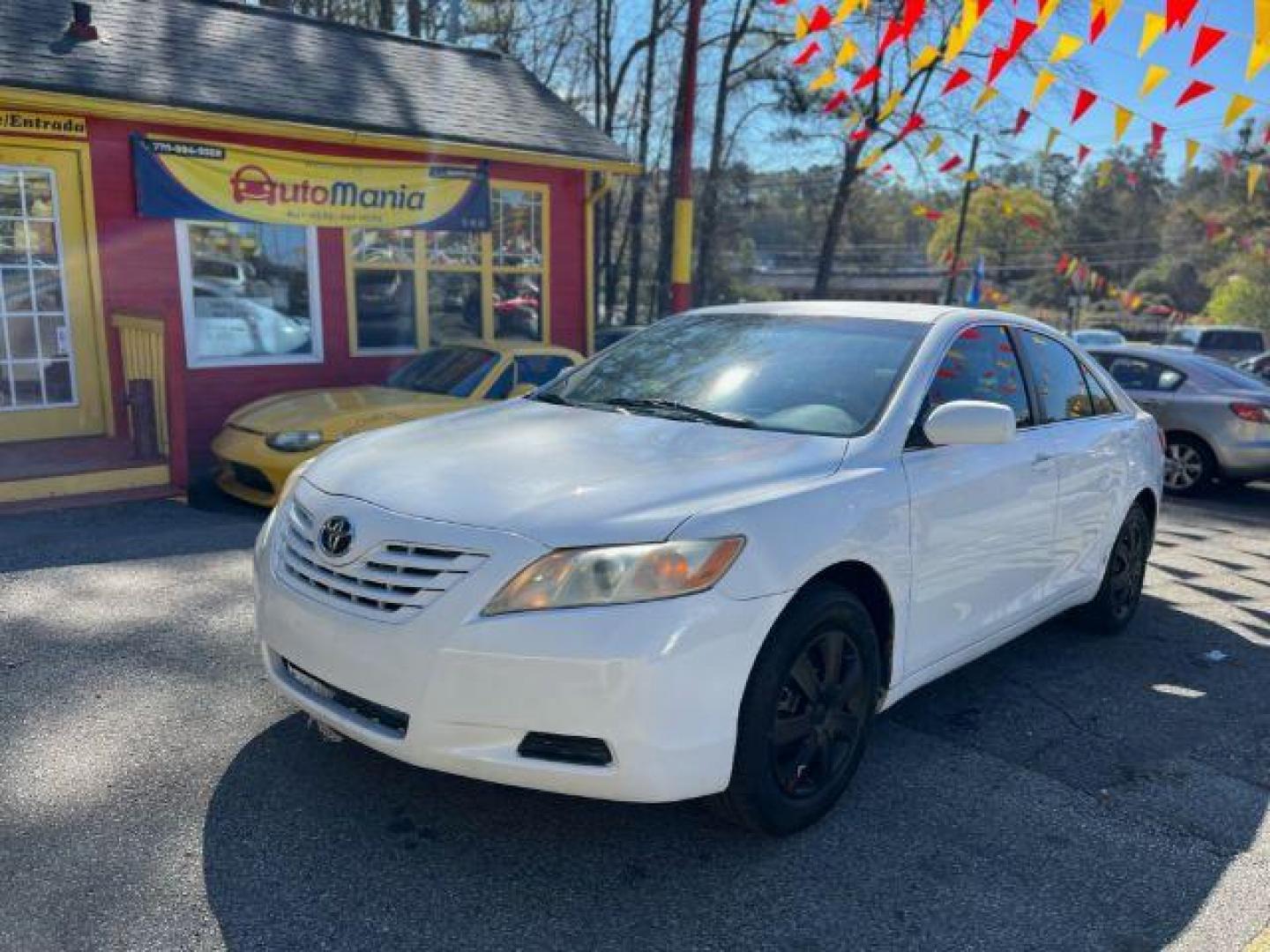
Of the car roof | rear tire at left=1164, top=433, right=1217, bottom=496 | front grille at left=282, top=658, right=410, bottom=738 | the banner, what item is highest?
the banner

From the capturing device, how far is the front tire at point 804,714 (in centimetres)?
281

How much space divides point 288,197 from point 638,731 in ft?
26.5

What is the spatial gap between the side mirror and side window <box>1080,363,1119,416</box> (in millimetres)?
1707

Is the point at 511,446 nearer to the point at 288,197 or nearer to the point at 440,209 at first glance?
the point at 288,197

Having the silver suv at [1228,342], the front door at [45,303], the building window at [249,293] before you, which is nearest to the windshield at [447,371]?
the building window at [249,293]

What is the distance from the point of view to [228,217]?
8.94 meters

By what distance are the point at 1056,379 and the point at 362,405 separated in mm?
4969

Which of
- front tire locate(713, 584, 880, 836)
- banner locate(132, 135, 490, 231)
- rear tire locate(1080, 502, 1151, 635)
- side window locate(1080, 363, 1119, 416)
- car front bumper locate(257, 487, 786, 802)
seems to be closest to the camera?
car front bumper locate(257, 487, 786, 802)

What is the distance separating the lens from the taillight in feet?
31.4

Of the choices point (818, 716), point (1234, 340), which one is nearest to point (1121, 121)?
point (818, 716)

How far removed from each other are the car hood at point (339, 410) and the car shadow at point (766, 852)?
384 centimetres

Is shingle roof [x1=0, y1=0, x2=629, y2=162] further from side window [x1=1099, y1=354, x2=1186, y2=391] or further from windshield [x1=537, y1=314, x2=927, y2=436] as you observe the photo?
windshield [x1=537, y1=314, x2=927, y2=436]

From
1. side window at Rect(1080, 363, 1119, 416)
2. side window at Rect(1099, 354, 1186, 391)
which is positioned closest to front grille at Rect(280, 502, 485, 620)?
side window at Rect(1080, 363, 1119, 416)

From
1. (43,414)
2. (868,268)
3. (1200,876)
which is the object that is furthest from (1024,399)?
(868,268)
